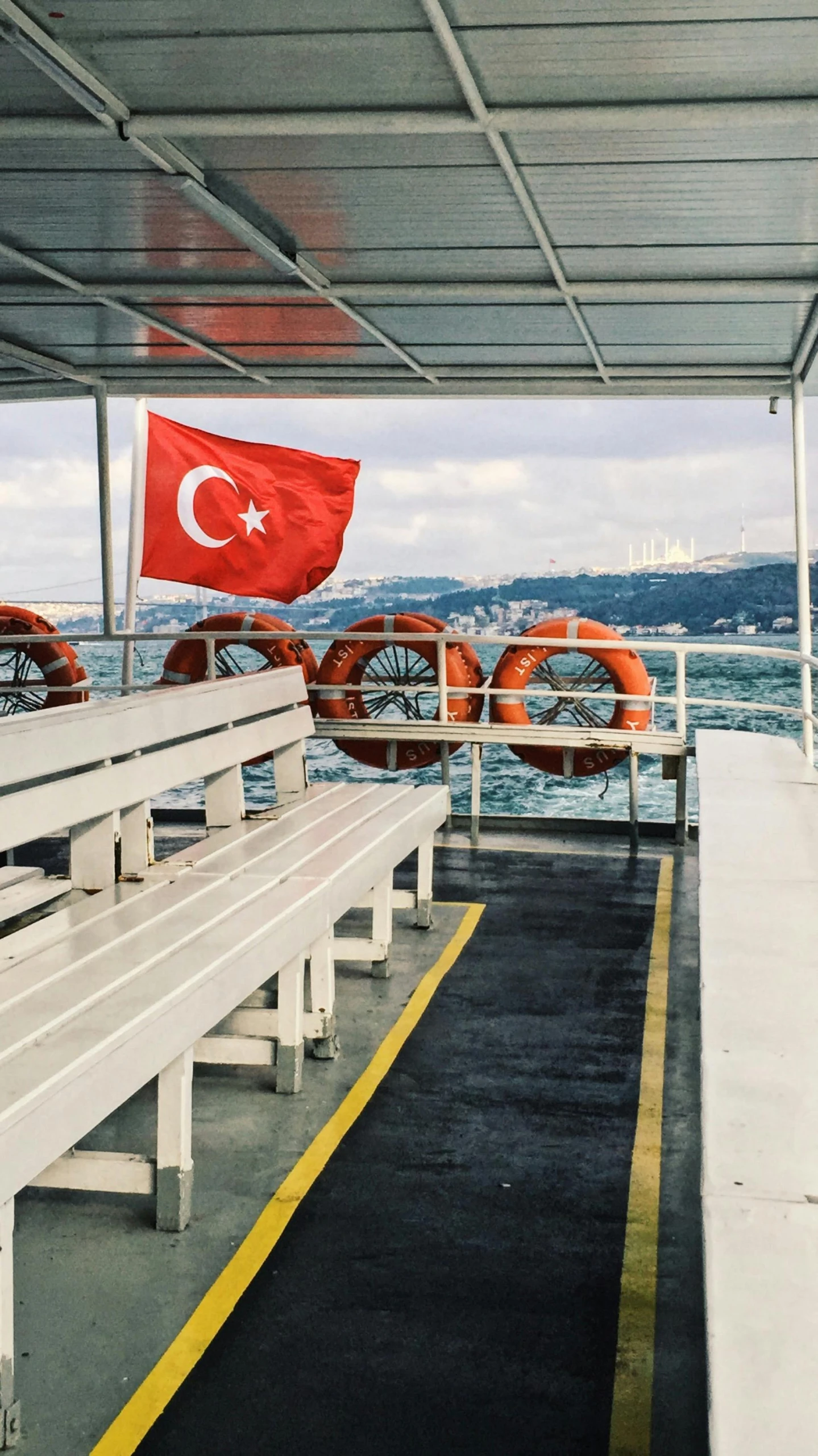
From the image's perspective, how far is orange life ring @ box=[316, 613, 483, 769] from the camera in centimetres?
823

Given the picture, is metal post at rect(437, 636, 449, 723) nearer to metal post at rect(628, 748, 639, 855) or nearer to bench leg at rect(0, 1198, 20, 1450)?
metal post at rect(628, 748, 639, 855)

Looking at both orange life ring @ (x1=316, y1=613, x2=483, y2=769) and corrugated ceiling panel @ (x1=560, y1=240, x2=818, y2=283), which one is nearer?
corrugated ceiling panel @ (x1=560, y1=240, x2=818, y2=283)

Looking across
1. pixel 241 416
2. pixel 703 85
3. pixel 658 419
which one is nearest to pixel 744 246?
pixel 703 85

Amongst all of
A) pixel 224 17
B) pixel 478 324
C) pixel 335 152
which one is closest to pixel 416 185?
pixel 335 152

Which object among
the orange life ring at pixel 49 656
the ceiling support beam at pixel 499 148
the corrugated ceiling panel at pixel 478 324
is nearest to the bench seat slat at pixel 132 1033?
the ceiling support beam at pixel 499 148

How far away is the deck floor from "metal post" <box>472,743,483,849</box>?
2.70 m

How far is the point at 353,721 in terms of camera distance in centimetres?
738

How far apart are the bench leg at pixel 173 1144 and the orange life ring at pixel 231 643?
595 centimetres

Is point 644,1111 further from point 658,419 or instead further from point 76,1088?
point 658,419

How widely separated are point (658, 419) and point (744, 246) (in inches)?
3613

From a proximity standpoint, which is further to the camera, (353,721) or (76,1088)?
(353,721)

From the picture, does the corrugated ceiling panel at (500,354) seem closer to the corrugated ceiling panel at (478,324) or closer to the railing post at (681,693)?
the corrugated ceiling panel at (478,324)

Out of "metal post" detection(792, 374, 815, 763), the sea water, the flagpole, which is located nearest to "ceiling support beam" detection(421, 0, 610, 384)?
"metal post" detection(792, 374, 815, 763)

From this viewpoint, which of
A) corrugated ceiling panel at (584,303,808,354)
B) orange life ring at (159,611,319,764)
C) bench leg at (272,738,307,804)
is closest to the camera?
bench leg at (272,738,307,804)
